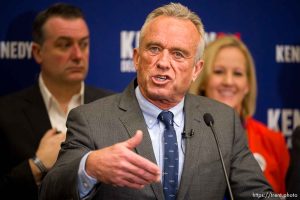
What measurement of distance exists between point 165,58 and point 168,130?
0.30 meters

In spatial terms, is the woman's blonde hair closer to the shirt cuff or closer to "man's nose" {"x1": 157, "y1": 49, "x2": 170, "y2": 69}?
"man's nose" {"x1": 157, "y1": 49, "x2": 170, "y2": 69}

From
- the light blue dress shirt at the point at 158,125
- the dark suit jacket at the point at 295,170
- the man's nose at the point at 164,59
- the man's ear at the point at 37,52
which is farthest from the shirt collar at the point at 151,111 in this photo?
the man's ear at the point at 37,52

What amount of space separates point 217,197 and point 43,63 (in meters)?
1.64

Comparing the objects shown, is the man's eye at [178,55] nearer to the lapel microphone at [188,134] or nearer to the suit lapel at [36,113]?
the lapel microphone at [188,134]

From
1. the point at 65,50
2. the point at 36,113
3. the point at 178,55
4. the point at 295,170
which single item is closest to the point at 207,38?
the point at 65,50

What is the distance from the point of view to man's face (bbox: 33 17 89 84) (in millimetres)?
3516

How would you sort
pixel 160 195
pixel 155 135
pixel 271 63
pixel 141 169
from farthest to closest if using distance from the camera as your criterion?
pixel 271 63
pixel 155 135
pixel 160 195
pixel 141 169

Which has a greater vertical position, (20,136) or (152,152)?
(152,152)

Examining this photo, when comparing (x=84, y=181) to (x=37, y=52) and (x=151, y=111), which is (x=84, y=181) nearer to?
(x=151, y=111)

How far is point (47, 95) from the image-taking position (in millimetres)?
3508

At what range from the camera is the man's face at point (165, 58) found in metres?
2.38

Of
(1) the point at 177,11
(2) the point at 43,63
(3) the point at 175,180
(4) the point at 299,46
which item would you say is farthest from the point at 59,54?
(4) the point at 299,46

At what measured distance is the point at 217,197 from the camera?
2.39 metres

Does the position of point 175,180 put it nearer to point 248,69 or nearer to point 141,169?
point 141,169
